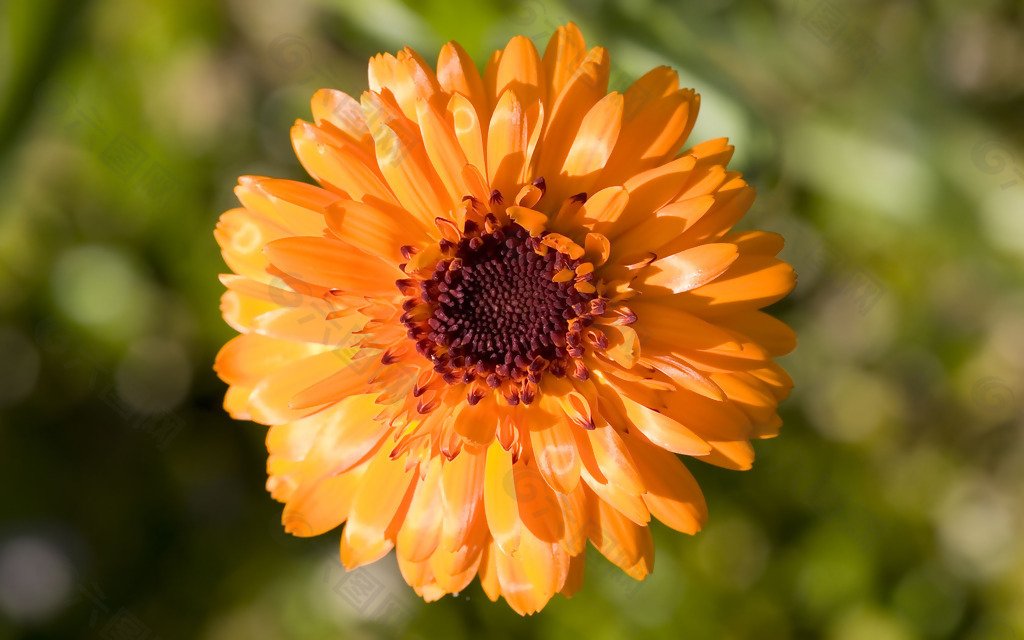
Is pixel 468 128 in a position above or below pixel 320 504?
above

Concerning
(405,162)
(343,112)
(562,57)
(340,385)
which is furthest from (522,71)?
(340,385)

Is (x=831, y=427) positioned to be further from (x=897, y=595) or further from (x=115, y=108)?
(x=115, y=108)

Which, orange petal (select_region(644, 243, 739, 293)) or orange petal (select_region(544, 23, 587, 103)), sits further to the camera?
orange petal (select_region(544, 23, 587, 103))

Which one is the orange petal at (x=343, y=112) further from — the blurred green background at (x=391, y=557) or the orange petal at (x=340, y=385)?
the blurred green background at (x=391, y=557)

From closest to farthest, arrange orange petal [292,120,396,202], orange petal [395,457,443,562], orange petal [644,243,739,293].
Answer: orange petal [644,243,739,293]
orange petal [292,120,396,202]
orange petal [395,457,443,562]

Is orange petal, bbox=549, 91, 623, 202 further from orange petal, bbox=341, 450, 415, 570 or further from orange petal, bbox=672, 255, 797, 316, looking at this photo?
orange petal, bbox=341, 450, 415, 570

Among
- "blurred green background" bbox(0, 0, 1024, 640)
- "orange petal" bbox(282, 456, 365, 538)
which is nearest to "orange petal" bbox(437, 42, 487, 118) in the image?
"blurred green background" bbox(0, 0, 1024, 640)

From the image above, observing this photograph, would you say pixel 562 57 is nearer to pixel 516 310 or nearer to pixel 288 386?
pixel 516 310

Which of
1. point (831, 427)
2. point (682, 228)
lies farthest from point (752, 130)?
point (831, 427)
